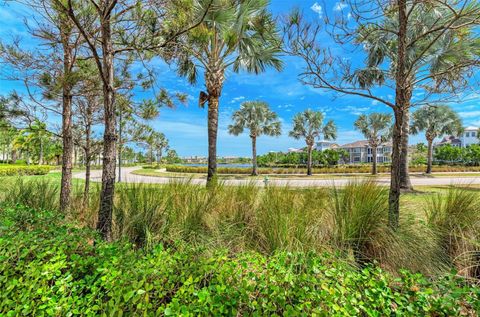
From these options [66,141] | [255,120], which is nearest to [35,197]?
[66,141]

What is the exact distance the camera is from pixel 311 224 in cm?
304

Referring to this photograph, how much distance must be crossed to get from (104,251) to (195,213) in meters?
1.62

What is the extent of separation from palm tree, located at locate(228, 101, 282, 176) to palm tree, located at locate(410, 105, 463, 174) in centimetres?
1770

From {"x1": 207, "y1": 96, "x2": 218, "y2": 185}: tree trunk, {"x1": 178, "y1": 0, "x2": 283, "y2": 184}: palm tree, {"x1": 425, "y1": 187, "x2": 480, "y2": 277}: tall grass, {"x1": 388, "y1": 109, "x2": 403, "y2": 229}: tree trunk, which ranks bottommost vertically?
{"x1": 425, "y1": 187, "x2": 480, "y2": 277}: tall grass

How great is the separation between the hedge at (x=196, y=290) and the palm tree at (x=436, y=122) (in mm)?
32711

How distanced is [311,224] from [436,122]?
33675 millimetres

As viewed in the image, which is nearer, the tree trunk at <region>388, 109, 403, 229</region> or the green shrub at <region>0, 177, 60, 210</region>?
the tree trunk at <region>388, 109, 403, 229</region>

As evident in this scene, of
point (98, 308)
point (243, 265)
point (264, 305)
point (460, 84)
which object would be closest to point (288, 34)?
point (460, 84)

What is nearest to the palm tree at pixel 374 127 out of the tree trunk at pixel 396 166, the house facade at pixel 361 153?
the tree trunk at pixel 396 166

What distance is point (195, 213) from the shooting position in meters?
3.51

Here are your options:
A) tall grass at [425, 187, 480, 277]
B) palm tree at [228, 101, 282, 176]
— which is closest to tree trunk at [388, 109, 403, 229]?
tall grass at [425, 187, 480, 277]

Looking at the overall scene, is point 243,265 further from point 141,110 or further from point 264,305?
point 141,110

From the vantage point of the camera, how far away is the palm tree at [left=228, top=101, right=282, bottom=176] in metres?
26.9

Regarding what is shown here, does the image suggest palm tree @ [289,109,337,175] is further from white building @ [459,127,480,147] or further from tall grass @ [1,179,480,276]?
white building @ [459,127,480,147]
